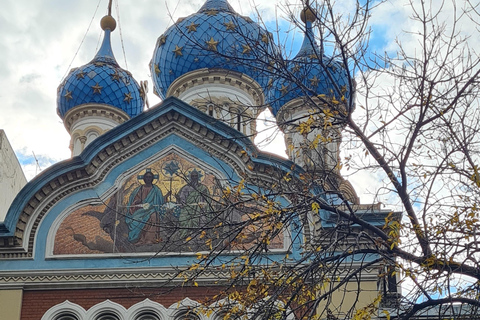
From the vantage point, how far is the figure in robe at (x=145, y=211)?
1113 cm

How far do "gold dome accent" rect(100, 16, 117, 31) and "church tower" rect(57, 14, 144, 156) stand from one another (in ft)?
6.88

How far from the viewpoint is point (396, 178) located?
7449mm

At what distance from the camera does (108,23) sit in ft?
67.2

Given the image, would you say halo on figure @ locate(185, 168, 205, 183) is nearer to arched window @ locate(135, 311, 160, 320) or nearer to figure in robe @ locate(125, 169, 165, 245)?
figure in robe @ locate(125, 169, 165, 245)

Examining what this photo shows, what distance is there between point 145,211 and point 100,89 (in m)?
7.39

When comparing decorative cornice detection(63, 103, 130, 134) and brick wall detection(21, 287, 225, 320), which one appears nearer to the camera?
brick wall detection(21, 287, 225, 320)

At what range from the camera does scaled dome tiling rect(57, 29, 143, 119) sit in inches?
717

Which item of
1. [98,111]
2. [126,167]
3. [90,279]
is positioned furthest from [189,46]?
[90,279]

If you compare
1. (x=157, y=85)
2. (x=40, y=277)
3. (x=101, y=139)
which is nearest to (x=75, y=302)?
(x=40, y=277)

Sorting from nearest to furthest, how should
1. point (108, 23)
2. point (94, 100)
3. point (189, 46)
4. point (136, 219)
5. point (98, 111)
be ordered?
point (136, 219), point (189, 46), point (98, 111), point (94, 100), point (108, 23)

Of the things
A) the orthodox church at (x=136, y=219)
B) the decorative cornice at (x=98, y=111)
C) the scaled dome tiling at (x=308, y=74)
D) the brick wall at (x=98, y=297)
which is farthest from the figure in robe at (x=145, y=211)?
the decorative cornice at (x=98, y=111)

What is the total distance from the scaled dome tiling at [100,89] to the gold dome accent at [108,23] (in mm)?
1936

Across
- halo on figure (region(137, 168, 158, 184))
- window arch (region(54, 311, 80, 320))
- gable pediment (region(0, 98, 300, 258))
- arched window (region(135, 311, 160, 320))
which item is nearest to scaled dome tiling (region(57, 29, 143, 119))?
gable pediment (region(0, 98, 300, 258))

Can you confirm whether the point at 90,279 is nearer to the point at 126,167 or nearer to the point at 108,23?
the point at 126,167
